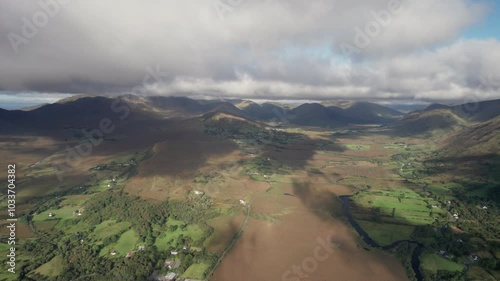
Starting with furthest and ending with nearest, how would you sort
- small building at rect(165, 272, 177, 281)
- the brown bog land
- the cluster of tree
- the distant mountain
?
the distant mountain → the cluster of tree → the brown bog land → small building at rect(165, 272, 177, 281)

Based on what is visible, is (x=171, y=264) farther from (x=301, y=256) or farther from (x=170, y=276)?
(x=301, y=256)

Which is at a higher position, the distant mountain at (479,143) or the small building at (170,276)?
the distant mountain at (479,143)

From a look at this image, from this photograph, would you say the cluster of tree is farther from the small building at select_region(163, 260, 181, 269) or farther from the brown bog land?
the brown bog land

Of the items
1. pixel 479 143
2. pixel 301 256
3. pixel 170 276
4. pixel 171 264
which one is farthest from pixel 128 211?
pixel 479 143

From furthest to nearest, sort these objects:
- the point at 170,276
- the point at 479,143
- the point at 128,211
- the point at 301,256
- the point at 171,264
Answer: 1. the point at 479,143
2. the point at 128,211
3. the point at 301,256
4. the point at 171,264
5. the point at 170,276

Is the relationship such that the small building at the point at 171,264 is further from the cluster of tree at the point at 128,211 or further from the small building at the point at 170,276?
the cluster of tree at the point at 128,211

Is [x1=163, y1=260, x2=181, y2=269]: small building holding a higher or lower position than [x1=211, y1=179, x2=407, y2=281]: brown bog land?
higher

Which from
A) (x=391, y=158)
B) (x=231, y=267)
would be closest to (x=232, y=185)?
(x=231, y=267)

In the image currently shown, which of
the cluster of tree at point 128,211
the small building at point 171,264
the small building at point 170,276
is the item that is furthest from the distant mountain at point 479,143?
the small building at point 170,276

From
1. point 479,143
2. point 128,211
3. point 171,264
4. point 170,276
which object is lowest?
point 170,276

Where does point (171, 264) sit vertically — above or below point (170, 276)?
above

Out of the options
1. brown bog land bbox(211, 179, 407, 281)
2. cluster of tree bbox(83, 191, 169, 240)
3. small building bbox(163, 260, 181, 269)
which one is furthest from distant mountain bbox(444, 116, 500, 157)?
small building bbox(163, 260, 181, 269)

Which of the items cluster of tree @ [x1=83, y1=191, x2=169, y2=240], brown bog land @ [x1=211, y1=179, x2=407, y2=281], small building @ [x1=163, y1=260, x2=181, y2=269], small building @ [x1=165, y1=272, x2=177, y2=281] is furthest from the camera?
cluster of tree @ [x1=83, y1=191, x2=169, y2=240]
